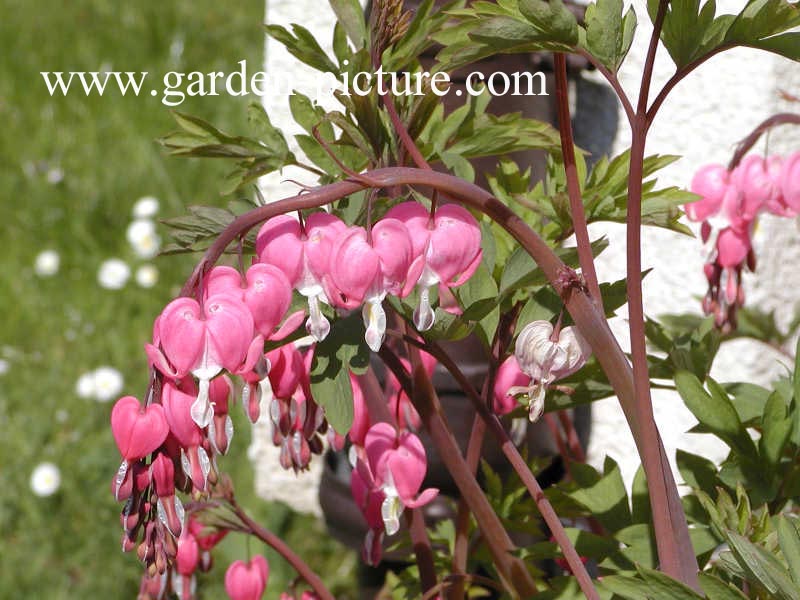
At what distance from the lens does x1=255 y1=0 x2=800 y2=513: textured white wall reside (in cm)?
160

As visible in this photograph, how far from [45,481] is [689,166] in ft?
4.44

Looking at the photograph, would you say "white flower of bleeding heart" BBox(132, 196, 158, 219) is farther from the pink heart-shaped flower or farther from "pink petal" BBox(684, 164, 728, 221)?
the pink heart-shaped flower

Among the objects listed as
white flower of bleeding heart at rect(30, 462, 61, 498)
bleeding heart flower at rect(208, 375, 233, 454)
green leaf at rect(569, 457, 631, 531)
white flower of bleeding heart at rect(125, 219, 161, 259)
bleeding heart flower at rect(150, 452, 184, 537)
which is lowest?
white flower of bleeding heart at rect(30, 462, 61, 498)

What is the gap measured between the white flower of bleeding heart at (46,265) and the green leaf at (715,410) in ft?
7.28

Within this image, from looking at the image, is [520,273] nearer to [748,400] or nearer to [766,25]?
[766,25]

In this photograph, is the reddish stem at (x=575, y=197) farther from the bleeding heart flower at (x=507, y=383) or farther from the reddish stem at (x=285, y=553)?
the reddish stem at (x=285, y=553)

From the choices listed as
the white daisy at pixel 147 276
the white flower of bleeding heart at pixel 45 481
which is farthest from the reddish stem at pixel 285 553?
the white daisy at pixel 147 276

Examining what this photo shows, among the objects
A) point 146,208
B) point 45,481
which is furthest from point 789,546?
point 146,208

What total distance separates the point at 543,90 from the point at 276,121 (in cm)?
53

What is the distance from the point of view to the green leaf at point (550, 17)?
68cm

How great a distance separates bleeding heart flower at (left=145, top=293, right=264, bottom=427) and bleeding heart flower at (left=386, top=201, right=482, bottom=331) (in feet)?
0.40

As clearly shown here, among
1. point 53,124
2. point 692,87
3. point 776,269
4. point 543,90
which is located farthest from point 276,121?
point 53,124

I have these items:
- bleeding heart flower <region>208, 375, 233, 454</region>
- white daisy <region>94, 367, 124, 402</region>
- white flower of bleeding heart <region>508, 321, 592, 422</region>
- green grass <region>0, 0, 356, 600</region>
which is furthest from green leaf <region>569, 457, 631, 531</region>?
white daisy <region>94, 367, 124, 402</region>

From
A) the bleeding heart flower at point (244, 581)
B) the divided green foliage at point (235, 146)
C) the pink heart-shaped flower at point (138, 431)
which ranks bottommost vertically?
the bleeding heart flower at point (244, 581)
